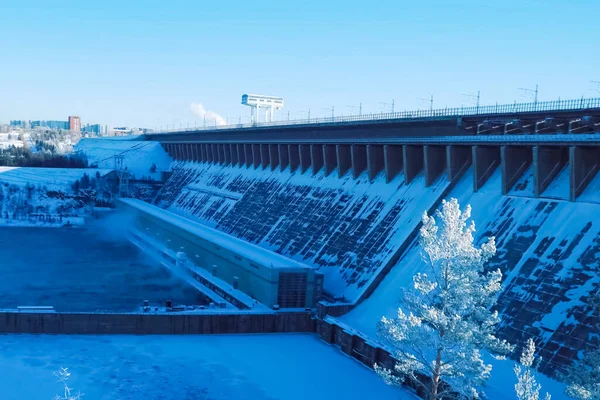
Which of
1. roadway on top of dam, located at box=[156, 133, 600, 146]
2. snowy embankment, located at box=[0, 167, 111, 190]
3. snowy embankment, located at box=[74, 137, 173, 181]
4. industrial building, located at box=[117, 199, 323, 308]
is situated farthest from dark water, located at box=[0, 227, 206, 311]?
snowy embankment, located at box=[74, 137, 173, 181]

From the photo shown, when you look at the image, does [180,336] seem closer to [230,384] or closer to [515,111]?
[230,384]

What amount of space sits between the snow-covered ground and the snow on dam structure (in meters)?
2.95

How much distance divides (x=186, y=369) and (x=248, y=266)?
9.72m

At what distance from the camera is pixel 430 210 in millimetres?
30016

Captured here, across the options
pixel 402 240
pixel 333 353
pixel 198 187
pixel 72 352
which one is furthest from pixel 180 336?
pixel 198 187

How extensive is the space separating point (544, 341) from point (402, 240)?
35.1 feet

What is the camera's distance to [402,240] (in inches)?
1160

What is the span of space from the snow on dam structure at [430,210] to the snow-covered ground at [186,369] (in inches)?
116

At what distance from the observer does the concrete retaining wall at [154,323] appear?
24719 mm

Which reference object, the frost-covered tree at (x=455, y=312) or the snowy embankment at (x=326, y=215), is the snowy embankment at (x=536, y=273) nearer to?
the snowy embankment at (x=326, y=215)

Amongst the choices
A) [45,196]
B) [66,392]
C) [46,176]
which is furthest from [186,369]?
[46,176]

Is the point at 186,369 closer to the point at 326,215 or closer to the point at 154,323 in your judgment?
the point at 154,323

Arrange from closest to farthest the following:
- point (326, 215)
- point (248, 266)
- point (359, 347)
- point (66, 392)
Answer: point (66, 392)
point (359, 347)
point (248, 266)
point (326, 215)

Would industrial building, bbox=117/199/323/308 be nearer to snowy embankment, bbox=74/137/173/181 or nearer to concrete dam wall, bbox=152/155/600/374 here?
concrete dam wall, bbox=152/155/600/374
